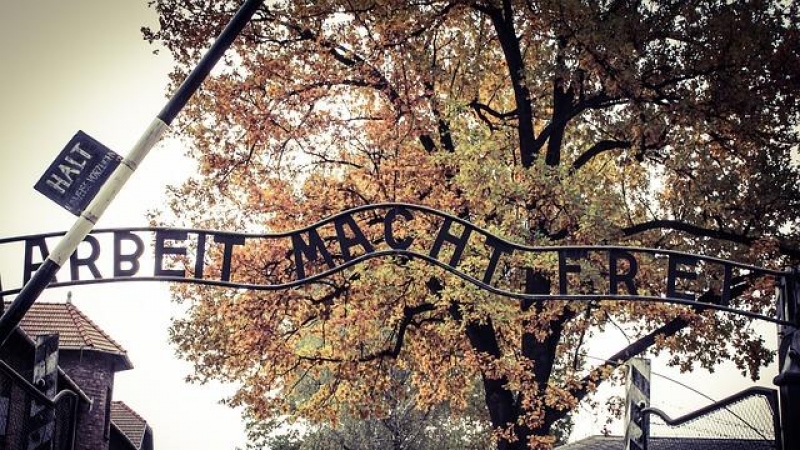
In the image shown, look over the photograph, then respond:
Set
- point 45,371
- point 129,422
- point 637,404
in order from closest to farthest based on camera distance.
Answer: point 637,404 → point 45,371 → point 129,422

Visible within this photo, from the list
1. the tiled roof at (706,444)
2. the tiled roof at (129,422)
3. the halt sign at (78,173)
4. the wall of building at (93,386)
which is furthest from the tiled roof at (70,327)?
the halt sign at (78,173)

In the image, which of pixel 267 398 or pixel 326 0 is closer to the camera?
pixel 326 0

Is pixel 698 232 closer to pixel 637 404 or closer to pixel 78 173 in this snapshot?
pixel 637 404

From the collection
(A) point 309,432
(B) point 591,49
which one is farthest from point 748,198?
(A) point 309,432

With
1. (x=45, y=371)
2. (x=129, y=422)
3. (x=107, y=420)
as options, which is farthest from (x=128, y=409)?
(x=45, y=371)

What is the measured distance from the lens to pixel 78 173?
585 cm

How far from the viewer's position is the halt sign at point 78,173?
5.79 meters

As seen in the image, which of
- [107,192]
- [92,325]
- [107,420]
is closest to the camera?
[107,192]

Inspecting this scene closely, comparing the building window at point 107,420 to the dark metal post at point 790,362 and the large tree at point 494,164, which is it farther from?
the dark metal post at point 790,362

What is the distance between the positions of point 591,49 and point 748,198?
12.9 ft

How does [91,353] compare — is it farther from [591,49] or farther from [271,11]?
[591,49]

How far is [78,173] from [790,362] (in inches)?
231

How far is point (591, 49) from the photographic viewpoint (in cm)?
1299

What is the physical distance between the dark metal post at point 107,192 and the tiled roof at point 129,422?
35350 millimetres
